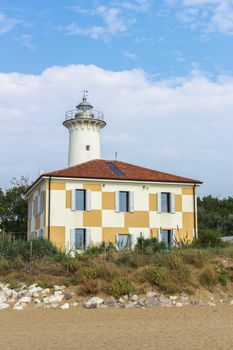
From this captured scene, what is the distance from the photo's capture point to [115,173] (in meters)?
34.8

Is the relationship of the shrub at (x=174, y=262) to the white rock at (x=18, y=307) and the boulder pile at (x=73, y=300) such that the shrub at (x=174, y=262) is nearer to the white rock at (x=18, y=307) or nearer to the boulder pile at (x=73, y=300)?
the boulder pile at (x=73, y=300)

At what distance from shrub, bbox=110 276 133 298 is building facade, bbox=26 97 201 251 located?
12936mm

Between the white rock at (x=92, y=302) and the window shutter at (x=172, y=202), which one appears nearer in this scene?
the white rock at (x=92, y=302)

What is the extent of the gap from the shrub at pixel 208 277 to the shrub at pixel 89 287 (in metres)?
3.64

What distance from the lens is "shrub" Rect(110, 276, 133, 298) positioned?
710 inches

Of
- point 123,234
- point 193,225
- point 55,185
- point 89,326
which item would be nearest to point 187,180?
point 193,225

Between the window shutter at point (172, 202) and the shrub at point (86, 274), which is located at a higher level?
the window shutter at point (172, 202)

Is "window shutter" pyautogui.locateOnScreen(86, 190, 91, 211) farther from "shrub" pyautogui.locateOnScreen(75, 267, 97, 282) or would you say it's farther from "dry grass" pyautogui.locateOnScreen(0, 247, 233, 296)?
"shrub" pyautogui.locateOnScreen(75, 267, 97, 282)

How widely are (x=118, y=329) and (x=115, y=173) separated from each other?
21275 mm

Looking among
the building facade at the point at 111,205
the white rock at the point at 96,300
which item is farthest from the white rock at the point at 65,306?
the building facade at the point at 111,205

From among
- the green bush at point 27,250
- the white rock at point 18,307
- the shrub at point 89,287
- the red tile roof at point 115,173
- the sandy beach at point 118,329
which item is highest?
the red tile roof at point 115,173

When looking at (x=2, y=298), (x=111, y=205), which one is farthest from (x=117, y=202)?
(x=2, y=298)

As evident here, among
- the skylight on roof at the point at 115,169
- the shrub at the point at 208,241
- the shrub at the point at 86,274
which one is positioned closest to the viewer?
the shrub at the point at 86,274

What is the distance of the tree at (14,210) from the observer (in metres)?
47.5
